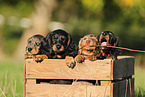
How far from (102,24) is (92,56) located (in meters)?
13.9

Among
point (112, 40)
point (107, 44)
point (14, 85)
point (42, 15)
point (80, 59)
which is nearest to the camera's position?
point (80, 59)

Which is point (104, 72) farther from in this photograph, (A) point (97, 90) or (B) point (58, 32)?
(B) point (58, 32)

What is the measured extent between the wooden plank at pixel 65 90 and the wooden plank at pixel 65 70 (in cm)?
12

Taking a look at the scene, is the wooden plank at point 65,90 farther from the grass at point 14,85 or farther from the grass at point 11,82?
the grass at point 11,82

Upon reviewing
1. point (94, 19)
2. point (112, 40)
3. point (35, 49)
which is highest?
point (94, 19)

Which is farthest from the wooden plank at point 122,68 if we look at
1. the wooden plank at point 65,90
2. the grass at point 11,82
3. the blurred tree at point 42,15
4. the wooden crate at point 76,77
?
the blurred tree at point 42,15

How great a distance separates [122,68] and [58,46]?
911 millimetres

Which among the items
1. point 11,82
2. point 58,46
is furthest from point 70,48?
point 11,82

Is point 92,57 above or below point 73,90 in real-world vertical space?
above

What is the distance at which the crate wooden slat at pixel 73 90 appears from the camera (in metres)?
3.81

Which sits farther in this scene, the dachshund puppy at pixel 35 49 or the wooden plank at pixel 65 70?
the dachshund puppy at pixel 35 49

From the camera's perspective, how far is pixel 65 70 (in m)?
3.90

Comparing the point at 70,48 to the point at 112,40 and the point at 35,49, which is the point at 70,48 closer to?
the point at 35,49

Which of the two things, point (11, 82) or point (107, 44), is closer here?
point (107, 44)
